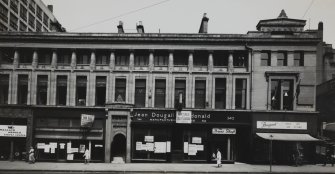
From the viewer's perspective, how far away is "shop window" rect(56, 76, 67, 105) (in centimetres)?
3082

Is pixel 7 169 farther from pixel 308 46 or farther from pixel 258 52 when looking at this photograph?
pixel 308 46

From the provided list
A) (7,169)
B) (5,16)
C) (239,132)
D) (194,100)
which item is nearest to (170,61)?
(194,100)

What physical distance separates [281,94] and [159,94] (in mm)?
12055

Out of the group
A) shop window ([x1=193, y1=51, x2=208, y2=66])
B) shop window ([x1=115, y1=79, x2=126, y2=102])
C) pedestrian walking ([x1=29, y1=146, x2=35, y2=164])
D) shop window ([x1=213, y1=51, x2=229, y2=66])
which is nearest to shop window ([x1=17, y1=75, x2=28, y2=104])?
pedestrian walking ([x1=29, y1=146, x2=35, y2=164])

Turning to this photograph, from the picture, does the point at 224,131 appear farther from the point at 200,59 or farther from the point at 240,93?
the point at 200,59

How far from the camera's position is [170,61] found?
3069 centimetres

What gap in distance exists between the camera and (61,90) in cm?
3100

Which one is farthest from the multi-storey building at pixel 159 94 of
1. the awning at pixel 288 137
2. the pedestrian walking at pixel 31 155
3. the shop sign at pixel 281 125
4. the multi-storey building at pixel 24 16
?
the multi-storey building at pixel 24 16

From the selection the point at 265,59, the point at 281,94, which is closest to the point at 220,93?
the point at 265,59

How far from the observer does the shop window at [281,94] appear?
29938mm

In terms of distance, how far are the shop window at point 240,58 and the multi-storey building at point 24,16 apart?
19552 millimetres

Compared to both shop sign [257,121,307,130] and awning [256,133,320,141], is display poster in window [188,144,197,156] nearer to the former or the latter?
awning [256,133,320,141]

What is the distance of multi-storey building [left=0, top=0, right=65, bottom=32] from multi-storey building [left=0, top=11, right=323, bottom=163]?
20.3 feet

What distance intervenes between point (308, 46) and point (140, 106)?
697 inches
